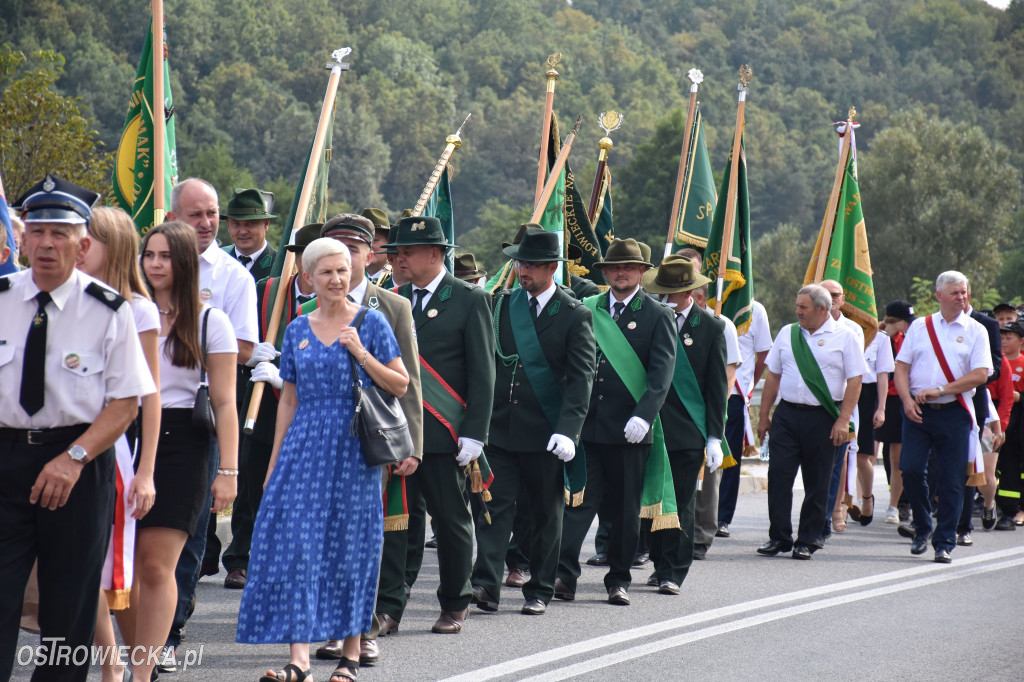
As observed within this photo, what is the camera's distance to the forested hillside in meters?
62.7

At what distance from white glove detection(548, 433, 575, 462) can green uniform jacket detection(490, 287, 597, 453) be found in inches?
3.1

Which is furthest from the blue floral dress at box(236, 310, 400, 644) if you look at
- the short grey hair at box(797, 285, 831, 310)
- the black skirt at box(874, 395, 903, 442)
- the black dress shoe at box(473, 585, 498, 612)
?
the black skirt at box(874, 395, 903, 442)

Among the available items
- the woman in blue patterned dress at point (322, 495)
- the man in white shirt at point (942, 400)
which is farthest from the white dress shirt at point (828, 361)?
the woman in blue patterned dress at point (322, 495)

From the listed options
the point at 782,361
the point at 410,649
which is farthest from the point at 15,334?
the point at 782,361

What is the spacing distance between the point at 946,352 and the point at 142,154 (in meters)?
6.18

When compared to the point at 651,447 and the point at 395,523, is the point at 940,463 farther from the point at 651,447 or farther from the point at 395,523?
the point at 395,523

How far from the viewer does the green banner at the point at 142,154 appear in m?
8.31

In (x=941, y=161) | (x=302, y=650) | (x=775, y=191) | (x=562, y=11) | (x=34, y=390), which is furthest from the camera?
(x=562, y=11)

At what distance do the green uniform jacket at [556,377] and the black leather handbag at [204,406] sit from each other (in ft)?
8.32

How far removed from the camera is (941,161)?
63125mm

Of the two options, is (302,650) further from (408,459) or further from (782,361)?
(782,361)

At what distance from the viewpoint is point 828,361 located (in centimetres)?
1027

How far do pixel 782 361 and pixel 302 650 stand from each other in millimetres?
6028

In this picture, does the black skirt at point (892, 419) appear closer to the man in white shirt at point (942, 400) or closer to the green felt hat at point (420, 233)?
the man in white shirt at point (942, 400)
